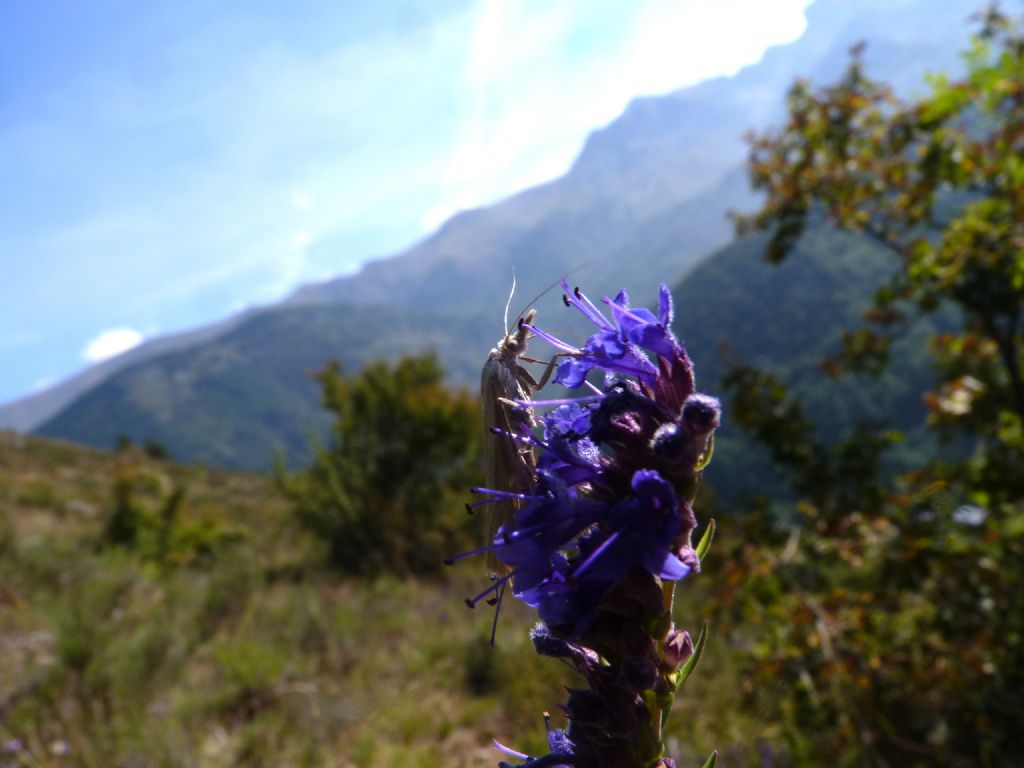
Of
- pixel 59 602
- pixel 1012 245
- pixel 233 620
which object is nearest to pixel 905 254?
pixel 1012 245

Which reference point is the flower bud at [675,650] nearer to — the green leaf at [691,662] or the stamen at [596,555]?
the green leaf at [691,662]

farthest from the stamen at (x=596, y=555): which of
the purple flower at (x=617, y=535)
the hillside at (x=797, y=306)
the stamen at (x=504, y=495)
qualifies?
the hillside at (x=797, y=306)

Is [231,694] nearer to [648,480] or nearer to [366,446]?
[648,480]

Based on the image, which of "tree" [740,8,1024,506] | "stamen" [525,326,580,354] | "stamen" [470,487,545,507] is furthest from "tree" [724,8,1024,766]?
"stamen" [470,487,545,507]

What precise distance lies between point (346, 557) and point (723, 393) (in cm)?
950

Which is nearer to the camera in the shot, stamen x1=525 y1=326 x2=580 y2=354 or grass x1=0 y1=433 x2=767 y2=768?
stamen x1=525 y1=326 x2=580 y2=354

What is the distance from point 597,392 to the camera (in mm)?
1410

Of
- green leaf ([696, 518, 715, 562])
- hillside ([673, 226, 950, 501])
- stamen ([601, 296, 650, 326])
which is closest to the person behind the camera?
green leaf ([696, 518, 715, 562])

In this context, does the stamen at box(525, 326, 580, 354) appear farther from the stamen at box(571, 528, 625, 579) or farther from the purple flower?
the stamen at box(571, 528, 625, 579)

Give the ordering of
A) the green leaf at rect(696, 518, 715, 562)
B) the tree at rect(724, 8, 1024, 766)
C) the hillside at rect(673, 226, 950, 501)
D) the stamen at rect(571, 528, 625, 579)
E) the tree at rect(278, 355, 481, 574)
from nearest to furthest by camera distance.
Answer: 1. the stamen at rect(571, 528, 625, 579)
2. the green leaf at rect(696, 518, 715, 562)
3. the tree at rect(724, 8, 1024, 766)
4. the tree at rect(278, 355, 481, 574)
5. the hillside at rect(673, 226, 950, 501)

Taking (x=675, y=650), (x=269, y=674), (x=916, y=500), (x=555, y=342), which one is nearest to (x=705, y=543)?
(x=675, y=650)

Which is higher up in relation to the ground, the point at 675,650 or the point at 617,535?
the point at 617,535

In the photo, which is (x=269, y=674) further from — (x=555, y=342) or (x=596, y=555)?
(x=596, y=555)

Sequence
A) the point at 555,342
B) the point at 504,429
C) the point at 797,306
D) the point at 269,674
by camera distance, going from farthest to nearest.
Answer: the point at 797,306, the point at 269,674, the point at 555,342, the point at 504,429
